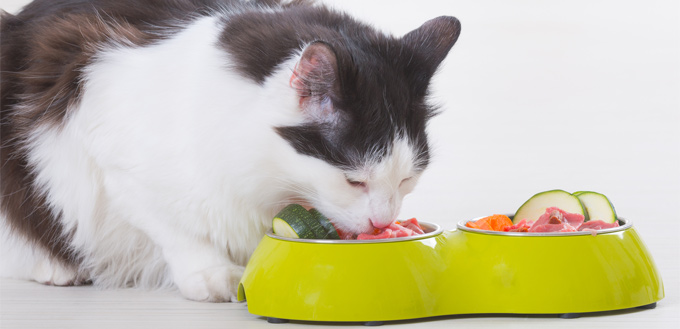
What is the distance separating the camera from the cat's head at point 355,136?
161cm

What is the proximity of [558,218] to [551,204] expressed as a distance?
0.11 meters

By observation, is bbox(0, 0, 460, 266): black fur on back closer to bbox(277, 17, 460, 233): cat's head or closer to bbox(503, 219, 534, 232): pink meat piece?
bbox(277, 17, 460, 233): cat's head

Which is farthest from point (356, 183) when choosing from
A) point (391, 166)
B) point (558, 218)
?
point (558, 218)

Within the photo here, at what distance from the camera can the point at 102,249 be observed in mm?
2098

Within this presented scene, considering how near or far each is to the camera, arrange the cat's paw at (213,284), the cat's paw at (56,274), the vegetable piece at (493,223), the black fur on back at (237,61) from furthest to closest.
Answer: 1. the cat's paw at (56,274)
2. the cat's paw at (213,284)
3. the vegetable piece at (493,223)
4. the black fur on back at (237,61)

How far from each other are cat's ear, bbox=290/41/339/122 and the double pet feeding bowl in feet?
0.90

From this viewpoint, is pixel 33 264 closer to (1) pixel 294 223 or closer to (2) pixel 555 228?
(1) pixel 294 223

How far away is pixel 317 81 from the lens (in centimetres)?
160

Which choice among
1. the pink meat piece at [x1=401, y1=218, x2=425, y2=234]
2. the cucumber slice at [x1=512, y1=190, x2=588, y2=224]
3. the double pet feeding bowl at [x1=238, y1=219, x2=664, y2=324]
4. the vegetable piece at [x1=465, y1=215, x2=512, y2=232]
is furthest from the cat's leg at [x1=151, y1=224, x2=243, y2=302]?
the cucumber slice at [x1=512, y1=190, x2=588, y2=224]

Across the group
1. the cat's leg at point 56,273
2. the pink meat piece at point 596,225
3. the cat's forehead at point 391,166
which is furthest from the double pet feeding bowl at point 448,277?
the cat's leg at point 56,273

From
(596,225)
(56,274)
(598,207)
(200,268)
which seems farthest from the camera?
(56,274)

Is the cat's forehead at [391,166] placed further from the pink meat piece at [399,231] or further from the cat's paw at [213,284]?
the cat's paw at [213,284]

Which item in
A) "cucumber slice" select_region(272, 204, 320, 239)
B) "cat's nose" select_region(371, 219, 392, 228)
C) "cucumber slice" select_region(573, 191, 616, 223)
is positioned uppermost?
"cucumber slice" select_region(573, 191, 616, 223)

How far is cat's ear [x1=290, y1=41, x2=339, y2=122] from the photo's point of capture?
5.03ft
